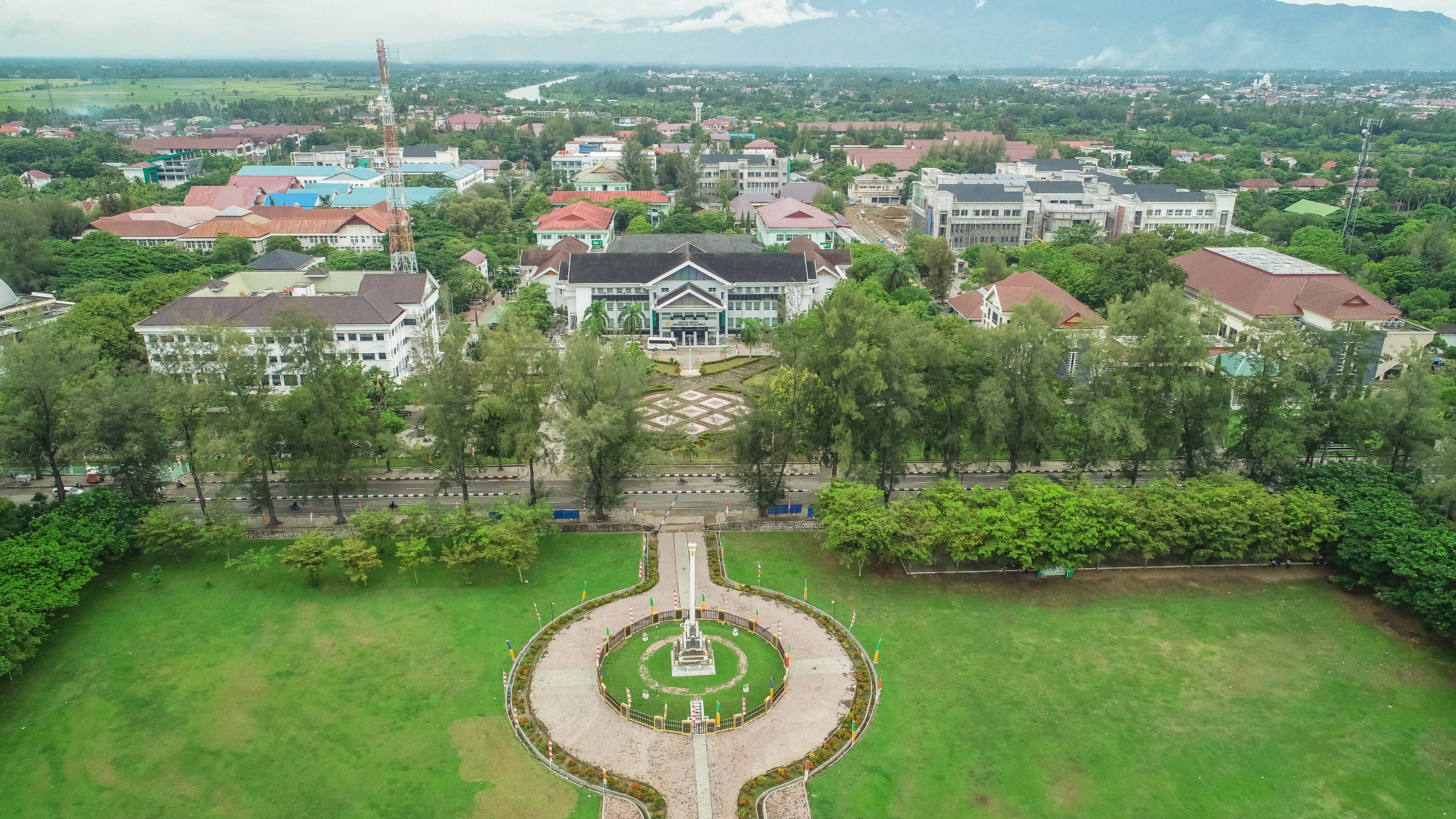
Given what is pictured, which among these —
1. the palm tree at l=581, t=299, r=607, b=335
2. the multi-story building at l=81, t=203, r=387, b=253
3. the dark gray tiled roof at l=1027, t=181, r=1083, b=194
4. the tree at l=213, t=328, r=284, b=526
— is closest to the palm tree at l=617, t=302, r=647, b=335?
the palm tree at l=581, t=299, r=607, b=335

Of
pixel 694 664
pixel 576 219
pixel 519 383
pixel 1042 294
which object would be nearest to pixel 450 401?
pixel 519 383

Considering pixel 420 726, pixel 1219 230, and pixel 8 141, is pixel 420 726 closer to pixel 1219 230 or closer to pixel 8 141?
pixel 1219 230

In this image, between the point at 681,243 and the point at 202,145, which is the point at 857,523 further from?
the point at 202,145

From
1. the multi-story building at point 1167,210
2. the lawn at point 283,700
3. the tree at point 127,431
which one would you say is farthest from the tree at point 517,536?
the multi-story building at point 1167,210

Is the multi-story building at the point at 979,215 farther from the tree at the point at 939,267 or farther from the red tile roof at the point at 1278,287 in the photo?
the red tile roof at the point at 1278,287

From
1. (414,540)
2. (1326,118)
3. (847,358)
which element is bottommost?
(414,540)

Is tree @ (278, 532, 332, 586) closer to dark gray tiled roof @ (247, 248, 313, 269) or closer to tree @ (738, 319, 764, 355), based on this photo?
tree @ (738, 319, 764, 355)

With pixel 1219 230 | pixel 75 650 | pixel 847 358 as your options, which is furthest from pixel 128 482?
pixel 1219 230

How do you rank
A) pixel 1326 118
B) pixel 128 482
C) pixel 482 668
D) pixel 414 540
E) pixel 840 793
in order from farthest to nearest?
pixel 1326 118 → pixel 128 482 → pixel 414 540 → pixel 482 668 → pixel 840 793
